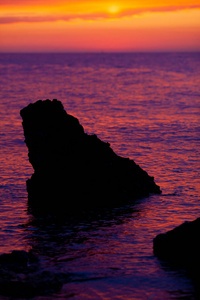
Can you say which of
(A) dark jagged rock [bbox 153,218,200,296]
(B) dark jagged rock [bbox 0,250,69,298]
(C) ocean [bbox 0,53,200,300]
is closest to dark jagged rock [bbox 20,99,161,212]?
(C) ocean [bbox 0,53,200,300]

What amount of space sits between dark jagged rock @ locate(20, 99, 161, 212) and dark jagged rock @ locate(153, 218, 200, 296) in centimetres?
726

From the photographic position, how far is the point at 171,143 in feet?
138

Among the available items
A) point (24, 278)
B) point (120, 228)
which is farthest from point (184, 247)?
point (24, 278)

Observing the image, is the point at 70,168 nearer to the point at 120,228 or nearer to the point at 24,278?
the point at 120,228

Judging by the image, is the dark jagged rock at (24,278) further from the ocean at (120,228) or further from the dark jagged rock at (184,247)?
the dark jagged rock at (184,247)

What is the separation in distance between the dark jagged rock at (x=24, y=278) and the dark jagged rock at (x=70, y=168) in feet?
24.9

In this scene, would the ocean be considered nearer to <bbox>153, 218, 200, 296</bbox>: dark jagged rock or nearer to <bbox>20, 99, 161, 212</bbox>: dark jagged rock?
<bbox>153, 218, 200, 296</bbox>: dark jagged rock

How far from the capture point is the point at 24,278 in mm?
14484

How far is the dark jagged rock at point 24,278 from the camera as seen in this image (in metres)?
13.9

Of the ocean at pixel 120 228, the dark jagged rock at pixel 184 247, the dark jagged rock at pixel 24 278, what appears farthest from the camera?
the dark jagged rock at pixel 184 247

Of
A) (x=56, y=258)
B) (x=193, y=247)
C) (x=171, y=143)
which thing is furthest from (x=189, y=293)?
(x=171, y=143)

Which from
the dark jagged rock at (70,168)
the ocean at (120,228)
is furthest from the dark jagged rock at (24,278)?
the dark jagged rock at (70,168)

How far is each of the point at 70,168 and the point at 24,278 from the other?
9.70m

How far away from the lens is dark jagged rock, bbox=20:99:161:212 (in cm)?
2361
